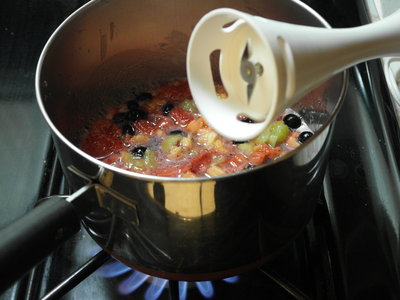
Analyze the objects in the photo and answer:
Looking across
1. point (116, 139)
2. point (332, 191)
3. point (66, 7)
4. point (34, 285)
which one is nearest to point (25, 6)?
point (66, 7)

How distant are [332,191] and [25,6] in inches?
29.2

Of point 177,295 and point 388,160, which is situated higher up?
point 388,160

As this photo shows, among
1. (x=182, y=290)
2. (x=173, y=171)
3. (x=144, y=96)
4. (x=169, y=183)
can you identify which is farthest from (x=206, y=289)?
(x=144, y=96)

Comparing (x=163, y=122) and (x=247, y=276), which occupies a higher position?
(x=163, y=122)

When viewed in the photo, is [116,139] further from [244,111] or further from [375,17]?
[375,17]

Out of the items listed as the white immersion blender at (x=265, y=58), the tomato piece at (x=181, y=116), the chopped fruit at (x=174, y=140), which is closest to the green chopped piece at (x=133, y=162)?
the chopped fruit at (x=174, y=140)

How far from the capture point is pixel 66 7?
3.41 feet

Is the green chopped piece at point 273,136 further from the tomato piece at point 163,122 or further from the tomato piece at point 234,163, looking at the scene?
the tomato piece at point 163,122

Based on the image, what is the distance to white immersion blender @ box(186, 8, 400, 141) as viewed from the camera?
46 centimetres

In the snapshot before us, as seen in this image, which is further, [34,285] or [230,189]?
[34,285]

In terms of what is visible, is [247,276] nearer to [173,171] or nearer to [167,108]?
[173,171]

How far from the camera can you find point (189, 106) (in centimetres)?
87

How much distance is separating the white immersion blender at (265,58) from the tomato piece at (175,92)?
0.99 feet

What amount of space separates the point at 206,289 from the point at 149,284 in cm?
8
